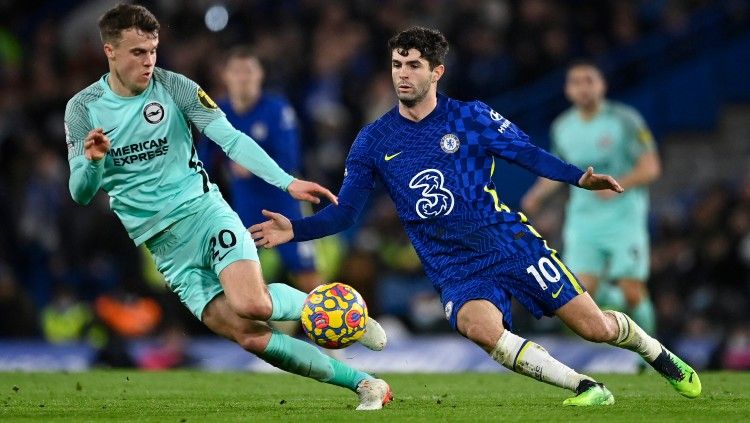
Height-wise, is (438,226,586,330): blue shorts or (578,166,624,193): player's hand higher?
(578,166,624,193): player's hand

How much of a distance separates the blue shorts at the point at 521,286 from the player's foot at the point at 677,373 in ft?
2.46

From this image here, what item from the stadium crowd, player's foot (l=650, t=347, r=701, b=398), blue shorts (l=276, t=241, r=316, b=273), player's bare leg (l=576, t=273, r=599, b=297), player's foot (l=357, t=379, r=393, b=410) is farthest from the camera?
the stadium crowd

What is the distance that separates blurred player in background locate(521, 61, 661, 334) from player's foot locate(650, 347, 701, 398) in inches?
140

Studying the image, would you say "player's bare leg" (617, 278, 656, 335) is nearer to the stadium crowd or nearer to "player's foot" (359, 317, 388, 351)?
the stadium crowd

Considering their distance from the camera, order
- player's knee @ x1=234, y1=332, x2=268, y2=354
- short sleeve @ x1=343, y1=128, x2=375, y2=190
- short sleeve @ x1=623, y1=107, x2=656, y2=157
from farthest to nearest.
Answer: short sleeve @ x1=623, y1=107, x2=656, y2=157 < short sleeve @ x1=343, y1=128, x2=375, y2=190 < player's knee @ x1=234, y1=332, x2=268, y2=354

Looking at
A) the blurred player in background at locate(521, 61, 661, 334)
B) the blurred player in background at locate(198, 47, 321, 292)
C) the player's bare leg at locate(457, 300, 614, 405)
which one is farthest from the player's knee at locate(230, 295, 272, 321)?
the blurred player in background at locate(521, 61, 661, 334)

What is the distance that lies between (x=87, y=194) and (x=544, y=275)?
2733 mm

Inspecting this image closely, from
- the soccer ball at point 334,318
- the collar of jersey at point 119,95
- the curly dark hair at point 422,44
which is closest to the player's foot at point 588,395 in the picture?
the soccer ball at point 334,318

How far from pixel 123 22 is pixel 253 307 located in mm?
1890

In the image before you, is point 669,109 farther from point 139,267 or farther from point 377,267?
point 139,267

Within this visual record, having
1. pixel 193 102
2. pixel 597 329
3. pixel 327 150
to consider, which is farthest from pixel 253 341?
pixel 327 150

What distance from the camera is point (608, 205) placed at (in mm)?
11961

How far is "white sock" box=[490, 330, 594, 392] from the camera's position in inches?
300

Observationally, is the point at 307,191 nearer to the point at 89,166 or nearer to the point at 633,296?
the point at 89,166
